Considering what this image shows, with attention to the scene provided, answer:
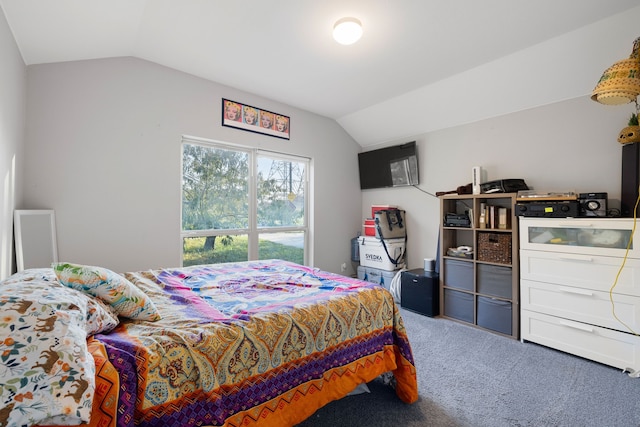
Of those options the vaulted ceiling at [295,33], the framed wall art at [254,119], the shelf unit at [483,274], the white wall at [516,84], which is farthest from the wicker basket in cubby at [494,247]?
the framed wall art at [254,119]

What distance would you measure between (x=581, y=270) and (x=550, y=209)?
531 millimetres

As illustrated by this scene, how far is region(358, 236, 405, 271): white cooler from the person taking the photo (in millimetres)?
3994

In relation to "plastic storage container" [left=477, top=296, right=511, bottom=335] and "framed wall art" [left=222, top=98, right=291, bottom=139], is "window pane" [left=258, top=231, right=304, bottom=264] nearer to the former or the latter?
"framed wall art" [left=222, top=98, right=291, bottom=139]

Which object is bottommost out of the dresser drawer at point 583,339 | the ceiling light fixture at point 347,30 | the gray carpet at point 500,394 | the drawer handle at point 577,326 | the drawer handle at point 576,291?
the gray carpet at point 500,394

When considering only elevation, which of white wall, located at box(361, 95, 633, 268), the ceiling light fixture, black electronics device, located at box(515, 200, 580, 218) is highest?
the ceiling light fixture

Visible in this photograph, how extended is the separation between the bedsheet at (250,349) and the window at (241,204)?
122 centimetres

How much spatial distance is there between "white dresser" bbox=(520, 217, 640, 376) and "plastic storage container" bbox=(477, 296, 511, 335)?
135 mm

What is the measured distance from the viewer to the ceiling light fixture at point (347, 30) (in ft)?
7.14

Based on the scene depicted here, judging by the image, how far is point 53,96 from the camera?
246cm

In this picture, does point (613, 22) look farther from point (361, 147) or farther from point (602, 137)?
point (361, 147)

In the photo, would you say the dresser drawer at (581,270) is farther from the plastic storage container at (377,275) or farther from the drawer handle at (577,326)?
the plastic storage container at (377,275)

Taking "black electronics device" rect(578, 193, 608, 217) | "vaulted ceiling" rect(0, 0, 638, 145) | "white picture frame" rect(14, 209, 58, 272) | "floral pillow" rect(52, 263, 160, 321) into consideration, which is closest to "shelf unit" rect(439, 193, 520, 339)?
"black electronics device" rect(578, 193, 608, 217)

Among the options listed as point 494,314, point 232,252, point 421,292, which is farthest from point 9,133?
point 494,314

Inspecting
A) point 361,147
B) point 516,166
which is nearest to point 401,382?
point 516,166
